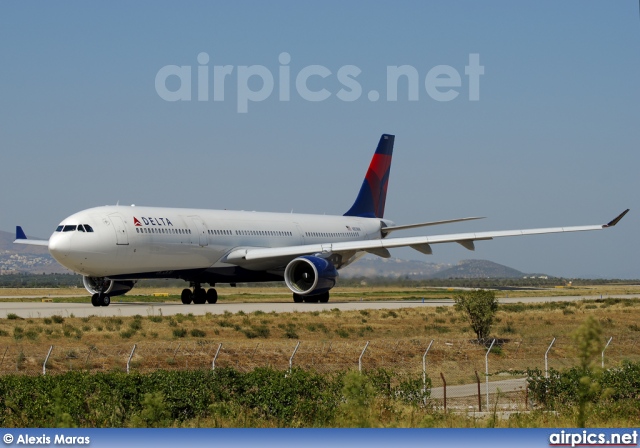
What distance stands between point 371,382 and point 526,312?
2759 cm

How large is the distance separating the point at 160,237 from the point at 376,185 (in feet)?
74.9

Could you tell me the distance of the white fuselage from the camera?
39719 mm

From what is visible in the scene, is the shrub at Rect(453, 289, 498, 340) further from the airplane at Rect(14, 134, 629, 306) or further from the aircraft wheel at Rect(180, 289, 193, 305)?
the aircraft wheel at Rect(180, 289, 193, 305)

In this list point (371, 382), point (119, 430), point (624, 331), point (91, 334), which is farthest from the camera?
point (624, 331)

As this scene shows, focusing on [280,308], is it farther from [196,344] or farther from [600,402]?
[600,402]

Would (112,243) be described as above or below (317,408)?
above

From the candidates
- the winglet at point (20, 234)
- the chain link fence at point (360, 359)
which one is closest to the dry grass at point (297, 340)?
the chain link fence at point (360, 359)

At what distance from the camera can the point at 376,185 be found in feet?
205

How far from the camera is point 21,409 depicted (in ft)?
56.4

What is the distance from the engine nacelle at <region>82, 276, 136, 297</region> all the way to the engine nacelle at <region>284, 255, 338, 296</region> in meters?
7.52

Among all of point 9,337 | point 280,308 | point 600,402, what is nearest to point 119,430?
point 600,402

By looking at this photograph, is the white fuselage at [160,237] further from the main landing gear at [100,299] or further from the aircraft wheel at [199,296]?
the main landing gear at [100,299]

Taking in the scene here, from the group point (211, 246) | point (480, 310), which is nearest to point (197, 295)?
point (211, 246)

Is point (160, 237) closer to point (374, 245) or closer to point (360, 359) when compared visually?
point (374, 245)
